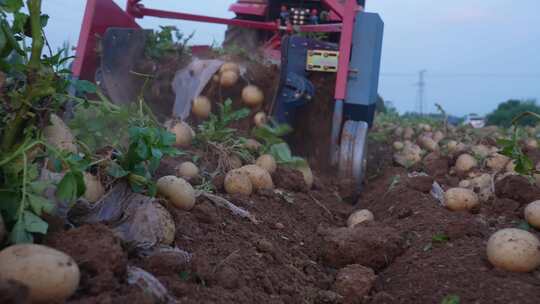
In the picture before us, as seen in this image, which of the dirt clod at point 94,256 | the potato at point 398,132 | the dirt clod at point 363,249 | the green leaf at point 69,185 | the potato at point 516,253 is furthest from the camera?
the potato at point 398,132

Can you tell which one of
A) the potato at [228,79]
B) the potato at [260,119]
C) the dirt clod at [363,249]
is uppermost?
the potato at [228,79]

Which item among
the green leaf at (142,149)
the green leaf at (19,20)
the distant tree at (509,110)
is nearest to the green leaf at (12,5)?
the green leaf at (19,20)

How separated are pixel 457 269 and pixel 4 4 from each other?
2.26 meters

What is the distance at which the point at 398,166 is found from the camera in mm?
6590

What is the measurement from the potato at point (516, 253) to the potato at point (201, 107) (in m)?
2.98

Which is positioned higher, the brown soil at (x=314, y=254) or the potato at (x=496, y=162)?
the potato at (x=496, y=162)

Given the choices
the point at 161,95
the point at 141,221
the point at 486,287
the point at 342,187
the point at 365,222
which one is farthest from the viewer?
the point at 161,95

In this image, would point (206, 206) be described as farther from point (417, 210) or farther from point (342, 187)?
point (342, 187)

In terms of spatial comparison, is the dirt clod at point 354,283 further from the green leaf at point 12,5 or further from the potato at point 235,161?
the green leaf at point 12,5

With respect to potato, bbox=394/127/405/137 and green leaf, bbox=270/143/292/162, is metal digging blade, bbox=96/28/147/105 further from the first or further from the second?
potato, bbox=394/127/405/137

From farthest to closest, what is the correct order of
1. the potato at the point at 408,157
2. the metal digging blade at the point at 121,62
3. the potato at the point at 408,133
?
the potato at the point at 408,133 → the potato at the point at 408,157 → the metal digging blade at the point at 121,62

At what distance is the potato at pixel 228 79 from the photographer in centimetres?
537

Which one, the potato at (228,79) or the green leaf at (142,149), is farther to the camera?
the potato at (228,79)

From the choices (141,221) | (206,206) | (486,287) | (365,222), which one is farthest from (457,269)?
(141,221)
